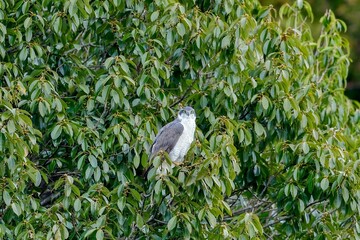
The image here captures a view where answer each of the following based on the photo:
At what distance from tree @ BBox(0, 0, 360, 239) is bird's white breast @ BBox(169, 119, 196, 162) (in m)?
0.11

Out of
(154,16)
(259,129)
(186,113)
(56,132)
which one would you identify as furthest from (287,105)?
(56,132)

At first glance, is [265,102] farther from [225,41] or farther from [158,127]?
[158,127]

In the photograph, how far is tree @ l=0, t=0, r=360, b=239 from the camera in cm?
736

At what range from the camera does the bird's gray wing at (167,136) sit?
7840 mm

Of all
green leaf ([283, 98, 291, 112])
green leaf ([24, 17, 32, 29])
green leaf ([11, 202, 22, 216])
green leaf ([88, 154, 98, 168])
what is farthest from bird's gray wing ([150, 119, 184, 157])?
green leaf ([24, 17, 32, 29])

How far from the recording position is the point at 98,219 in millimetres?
7191

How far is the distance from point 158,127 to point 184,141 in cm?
32

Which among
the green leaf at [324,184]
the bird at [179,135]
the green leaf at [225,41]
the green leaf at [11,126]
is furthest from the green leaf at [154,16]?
the green leaf at [324,184]

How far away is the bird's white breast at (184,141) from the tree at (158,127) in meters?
0.11

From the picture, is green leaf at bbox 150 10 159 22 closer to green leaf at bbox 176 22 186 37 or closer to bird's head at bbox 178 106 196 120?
green leaf at bbox 176 22 186 37

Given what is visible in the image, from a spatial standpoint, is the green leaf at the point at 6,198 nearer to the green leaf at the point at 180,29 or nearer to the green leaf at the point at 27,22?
the green leaf at the point at 27,22

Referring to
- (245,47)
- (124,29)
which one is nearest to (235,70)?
(245,47)

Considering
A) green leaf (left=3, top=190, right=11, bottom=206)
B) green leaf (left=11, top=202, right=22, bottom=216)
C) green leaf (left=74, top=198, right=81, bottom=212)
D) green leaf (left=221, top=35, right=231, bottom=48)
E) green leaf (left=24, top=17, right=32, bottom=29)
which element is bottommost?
green leaf (left=74, top=198, right=81, bottom=212)

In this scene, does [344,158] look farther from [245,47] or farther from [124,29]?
[124,29]
